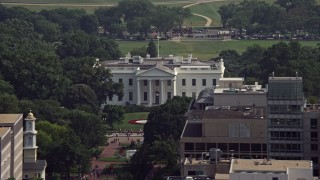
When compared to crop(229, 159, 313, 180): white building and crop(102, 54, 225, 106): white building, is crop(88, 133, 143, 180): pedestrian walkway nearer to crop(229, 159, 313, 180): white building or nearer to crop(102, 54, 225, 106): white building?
crop(102, 54, 225, 106): white building

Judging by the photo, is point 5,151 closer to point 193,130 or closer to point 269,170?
point 193,130

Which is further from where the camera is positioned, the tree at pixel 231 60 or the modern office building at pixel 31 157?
the tree at pixel 231 60

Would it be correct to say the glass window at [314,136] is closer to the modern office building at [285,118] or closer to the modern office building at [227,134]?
the modern office building at [285,118]

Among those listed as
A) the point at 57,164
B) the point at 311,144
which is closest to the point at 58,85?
the point at 57,164

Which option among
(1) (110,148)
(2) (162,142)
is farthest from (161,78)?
(2) (162,142)

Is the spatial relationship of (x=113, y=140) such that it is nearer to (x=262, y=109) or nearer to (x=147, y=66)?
(x=147, y=66)

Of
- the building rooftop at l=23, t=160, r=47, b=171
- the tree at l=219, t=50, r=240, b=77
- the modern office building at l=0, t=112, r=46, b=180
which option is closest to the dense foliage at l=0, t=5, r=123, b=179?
the modern office building at l=0, t=112, r=46, b=180

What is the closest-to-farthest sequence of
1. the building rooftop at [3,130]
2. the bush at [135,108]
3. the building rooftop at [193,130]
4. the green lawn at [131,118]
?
1. the building rooftop at [193,130]
2. the building rooftop at [3,130]
3. the green lawn at [131,118]
4. the bush at [135,108]

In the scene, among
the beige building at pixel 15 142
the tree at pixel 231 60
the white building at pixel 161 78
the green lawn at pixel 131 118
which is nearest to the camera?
the beige building at pixel 15 142

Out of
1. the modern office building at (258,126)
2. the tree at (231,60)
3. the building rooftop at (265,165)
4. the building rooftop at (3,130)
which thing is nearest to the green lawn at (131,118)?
the tree at (231,60)
